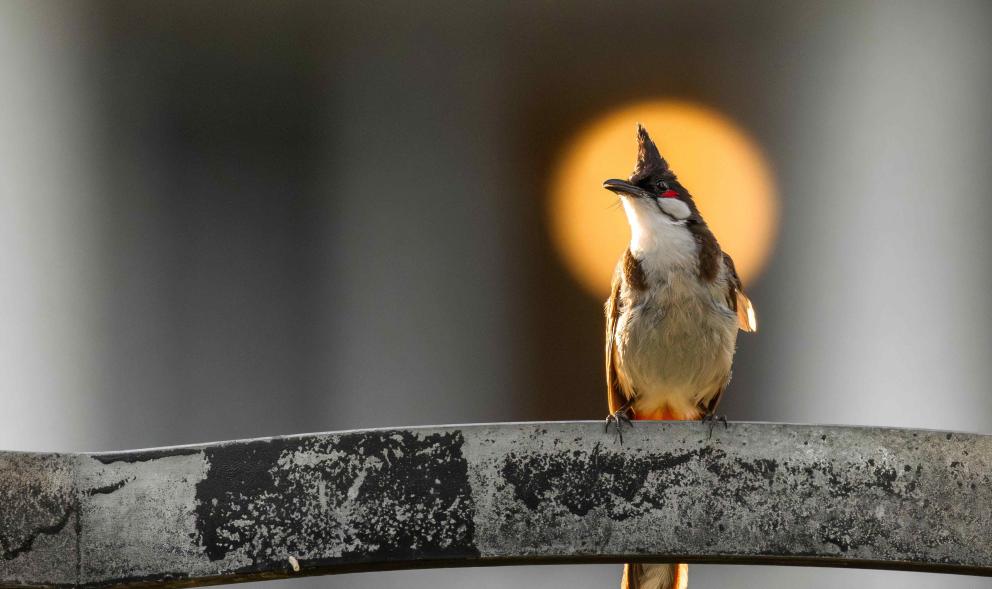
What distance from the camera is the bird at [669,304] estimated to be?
351cm

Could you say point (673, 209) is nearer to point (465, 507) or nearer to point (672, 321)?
point (672, 321)

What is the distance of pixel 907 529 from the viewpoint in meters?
1.84

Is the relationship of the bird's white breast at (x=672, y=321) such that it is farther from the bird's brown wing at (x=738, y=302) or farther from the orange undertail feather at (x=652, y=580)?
the orange undertail feather at (x=652, y=580)

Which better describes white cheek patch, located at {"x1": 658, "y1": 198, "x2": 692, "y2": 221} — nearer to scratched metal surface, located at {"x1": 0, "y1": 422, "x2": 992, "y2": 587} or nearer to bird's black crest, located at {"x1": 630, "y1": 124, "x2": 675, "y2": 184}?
bird's black crest, located at {"x1": 630, "y1": 124, "x2": 675, "y2": 184}

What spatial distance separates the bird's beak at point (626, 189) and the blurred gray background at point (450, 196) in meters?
2.35

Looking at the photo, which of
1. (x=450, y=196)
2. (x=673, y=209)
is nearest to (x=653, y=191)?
(x=673, y=209)

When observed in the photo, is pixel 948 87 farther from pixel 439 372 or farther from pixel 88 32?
pixel 88 32

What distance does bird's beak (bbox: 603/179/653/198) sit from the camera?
3.62 m

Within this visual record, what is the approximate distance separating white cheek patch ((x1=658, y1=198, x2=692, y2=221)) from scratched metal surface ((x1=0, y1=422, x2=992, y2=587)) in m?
1.79

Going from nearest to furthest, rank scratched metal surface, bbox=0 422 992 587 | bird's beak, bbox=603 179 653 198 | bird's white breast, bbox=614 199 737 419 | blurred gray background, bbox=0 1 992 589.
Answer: scratched metal surface, bbox=0 422 992 587, bird's white breast, bbox=614 199 737 419, bird's beak, bbox=603 179 653 198, blurred gray background, bbox=0 1 992 589

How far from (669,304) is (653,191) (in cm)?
35

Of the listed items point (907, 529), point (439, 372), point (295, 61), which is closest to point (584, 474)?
point (907, 529)

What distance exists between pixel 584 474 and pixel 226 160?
14.7 feet

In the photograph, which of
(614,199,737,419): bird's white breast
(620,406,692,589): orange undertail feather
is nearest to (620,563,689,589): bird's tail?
(620,406,692,589): orange undertail feather
